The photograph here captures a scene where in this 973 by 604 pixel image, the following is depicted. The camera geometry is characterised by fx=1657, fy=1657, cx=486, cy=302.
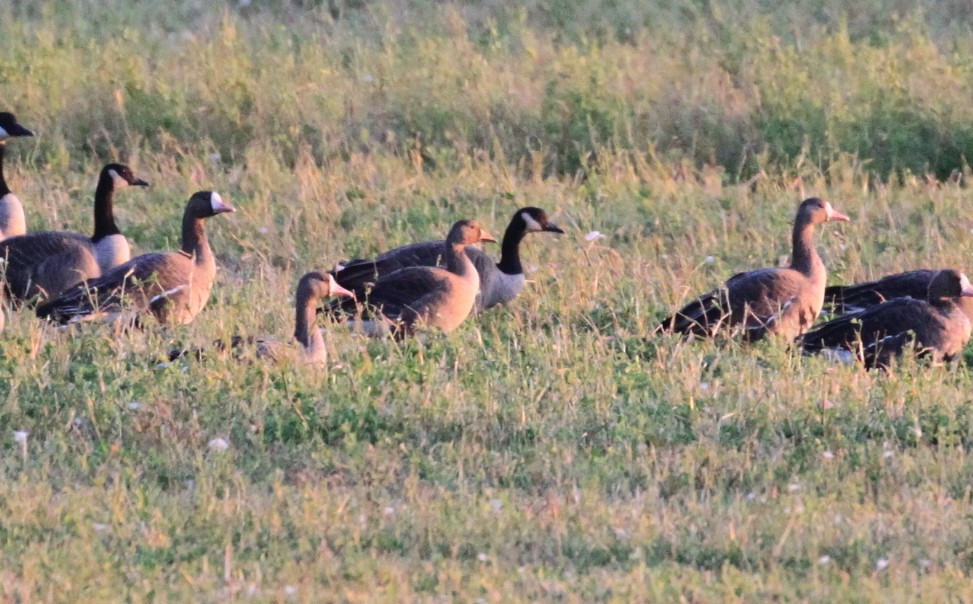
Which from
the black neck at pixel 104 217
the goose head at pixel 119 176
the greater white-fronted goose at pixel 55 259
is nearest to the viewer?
the greater white-fronted goose at pixel 55 259

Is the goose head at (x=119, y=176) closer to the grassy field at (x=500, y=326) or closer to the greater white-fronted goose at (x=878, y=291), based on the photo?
the grassy field at (x=500, y=326)

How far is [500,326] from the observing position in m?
10.1

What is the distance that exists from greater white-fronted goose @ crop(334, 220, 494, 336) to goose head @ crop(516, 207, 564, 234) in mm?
1198

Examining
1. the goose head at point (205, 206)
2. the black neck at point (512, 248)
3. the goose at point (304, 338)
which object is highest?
the goose head at point (205, 206)

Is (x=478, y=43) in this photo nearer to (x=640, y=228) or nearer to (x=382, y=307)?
(x=640, y=228)

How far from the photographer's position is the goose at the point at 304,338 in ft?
26.5

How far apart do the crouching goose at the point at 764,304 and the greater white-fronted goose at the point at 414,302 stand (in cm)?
127

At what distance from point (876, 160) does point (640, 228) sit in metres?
2.85

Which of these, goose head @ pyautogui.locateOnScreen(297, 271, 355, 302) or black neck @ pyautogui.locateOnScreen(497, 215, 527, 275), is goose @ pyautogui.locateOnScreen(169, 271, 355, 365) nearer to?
goose head @ pyautogui.locateOnScreen(297, 271, 355, 302)

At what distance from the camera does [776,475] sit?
264 inches

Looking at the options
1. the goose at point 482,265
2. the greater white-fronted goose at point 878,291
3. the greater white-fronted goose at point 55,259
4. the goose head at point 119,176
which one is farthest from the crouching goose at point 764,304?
the goose head at point 119,176

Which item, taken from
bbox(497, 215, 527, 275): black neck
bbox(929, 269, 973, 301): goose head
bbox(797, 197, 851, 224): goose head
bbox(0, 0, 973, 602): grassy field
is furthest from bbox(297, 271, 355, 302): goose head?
bbox(929, 269, 973, 301): goose head

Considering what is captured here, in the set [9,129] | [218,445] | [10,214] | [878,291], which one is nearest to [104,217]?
[10,214]

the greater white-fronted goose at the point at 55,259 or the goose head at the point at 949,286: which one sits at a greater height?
the goose head at the point at 949,286
